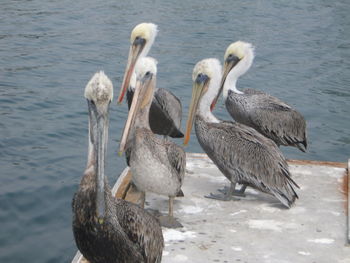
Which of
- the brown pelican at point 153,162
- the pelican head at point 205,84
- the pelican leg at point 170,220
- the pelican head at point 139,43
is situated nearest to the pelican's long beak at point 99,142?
the brown pelican at point 153,162

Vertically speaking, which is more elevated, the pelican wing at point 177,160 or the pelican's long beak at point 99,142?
the pelican's long beak at point 99,142

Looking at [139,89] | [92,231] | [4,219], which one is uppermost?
[139,89]

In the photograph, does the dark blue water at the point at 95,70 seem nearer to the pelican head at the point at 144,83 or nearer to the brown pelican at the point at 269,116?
the pelican head at the point at 144,83

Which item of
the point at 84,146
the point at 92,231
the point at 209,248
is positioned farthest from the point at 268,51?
the point at 92,231

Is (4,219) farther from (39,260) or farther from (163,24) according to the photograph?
(163,24)

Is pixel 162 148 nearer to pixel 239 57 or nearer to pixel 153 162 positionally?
pixel 153 162

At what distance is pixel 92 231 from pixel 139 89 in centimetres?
175

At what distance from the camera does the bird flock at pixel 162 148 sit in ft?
12.2

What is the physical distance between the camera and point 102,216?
358cm

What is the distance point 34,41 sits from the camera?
12672mm

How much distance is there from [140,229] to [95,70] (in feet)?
25.4

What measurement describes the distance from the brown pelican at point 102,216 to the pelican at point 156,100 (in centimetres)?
283

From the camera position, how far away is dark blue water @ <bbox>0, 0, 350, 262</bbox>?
23.5 ft

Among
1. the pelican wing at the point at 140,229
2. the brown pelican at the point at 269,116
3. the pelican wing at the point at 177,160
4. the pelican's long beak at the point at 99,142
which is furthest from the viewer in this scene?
the brown pelican at the point at 269,116
